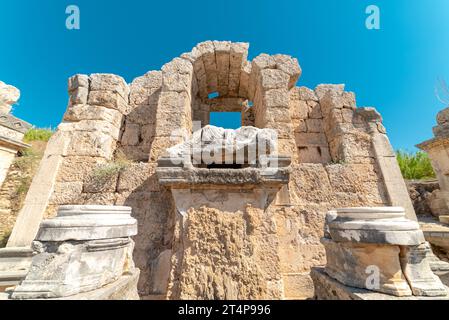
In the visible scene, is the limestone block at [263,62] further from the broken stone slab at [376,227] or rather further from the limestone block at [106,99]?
the broken stone slab at [376,227]

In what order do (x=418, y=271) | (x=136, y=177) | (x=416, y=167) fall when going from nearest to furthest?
1. (x=418, y=271)
2. (x=136, y=177)
3. (x=416, y=167)

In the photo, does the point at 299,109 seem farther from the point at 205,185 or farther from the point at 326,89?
the point at 205,185

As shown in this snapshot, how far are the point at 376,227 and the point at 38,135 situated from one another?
34.3 ft

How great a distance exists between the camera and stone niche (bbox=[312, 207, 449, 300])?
1451 millimetres

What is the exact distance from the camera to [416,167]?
8.36 metres

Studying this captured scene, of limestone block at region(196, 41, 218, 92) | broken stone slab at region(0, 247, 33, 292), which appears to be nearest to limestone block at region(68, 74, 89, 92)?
limestone block at region(196, 41, 218, 92)

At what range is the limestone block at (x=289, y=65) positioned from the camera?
392cm

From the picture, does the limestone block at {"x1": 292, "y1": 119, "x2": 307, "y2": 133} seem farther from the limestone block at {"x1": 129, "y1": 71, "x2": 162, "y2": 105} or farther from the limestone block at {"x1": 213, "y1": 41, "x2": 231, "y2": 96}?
the limestone block at {"x1": 129, "y1": 71, "x2": 162, "y2": 105}

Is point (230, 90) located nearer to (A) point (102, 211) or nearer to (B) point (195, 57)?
(B) point (195, 57)

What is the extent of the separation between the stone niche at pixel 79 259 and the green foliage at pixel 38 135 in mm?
7914

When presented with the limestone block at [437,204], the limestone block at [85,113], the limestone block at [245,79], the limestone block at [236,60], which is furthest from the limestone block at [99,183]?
the limestone block at [437,204]

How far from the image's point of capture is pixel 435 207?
5.77 metres

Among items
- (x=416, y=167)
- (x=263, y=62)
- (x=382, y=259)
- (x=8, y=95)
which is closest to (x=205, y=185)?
(x=382, y=259)
